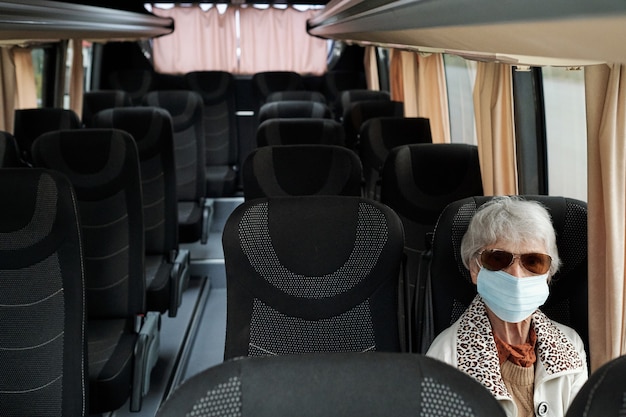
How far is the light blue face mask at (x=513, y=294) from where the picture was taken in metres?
2.15

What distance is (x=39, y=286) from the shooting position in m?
2.44

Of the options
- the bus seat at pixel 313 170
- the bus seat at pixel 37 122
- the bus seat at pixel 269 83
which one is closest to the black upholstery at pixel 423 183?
the bus seat at pixel 313 170

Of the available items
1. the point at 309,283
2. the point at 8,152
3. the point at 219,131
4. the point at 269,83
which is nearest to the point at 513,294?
the point at 309,283

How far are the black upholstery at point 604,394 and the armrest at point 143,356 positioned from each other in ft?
7.78

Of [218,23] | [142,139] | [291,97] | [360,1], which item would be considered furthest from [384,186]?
[218,23]

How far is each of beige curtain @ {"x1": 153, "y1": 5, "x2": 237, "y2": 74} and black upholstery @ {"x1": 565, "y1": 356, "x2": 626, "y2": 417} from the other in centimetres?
947

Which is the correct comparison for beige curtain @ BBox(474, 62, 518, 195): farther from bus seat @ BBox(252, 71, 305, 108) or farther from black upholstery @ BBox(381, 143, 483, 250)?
bus seat @ BBox(252, 71, 305, 108)

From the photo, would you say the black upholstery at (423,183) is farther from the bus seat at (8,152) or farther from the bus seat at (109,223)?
the bus seat at (8,152)

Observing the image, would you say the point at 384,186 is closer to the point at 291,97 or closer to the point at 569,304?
the point at 569,304

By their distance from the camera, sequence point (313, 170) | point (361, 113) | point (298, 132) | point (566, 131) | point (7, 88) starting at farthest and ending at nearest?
1. point (361, 113)
2. point (7, 88)
3. point (298, 132)
4. point (566, 131)
5. point (313, 170)

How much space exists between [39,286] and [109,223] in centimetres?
103

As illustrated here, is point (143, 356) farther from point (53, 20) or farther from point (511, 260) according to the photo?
point (511, 260)

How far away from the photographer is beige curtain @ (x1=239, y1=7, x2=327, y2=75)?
10.2 metres

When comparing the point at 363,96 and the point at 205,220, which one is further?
the point at 363,96
